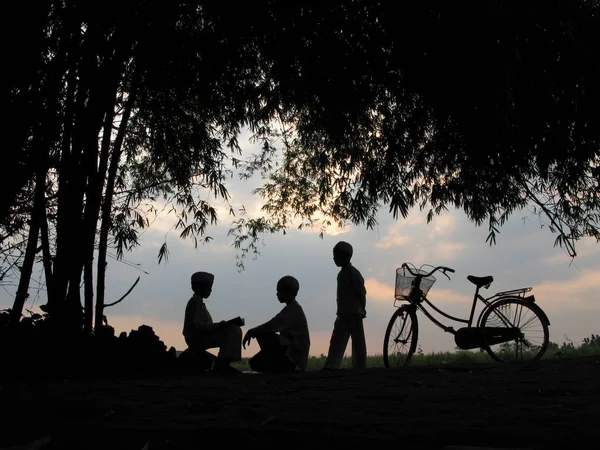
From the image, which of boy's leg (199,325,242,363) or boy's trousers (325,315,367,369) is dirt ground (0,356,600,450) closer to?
boy's leg (199,325,242,363)

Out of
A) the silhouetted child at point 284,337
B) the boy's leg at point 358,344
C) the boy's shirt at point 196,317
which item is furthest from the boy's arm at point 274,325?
the boy's leg at point 358,344

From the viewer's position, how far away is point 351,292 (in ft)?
27.6

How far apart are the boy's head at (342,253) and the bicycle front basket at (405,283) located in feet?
3.06

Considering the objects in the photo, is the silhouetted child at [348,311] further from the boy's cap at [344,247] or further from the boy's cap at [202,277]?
the boy's cap at [202,277]

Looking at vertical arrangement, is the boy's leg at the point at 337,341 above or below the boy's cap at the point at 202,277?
below

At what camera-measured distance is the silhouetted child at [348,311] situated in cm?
837

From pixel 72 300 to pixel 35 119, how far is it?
8.94 feet

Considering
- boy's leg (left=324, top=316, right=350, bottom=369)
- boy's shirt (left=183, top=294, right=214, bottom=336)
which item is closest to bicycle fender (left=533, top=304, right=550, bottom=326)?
boy's leg (left=324, top=316, right=350, bottom=369)

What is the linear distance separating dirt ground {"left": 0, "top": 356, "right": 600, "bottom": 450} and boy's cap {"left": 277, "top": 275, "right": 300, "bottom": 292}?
52.3 inches

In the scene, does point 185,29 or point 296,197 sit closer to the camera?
point 185,29

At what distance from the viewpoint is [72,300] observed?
28.8ft

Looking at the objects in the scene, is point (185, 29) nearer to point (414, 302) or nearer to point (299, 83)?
point (299, 83)

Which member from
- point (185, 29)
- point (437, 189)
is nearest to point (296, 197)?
point (437, 189)

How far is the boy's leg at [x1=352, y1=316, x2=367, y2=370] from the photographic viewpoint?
8406mm
